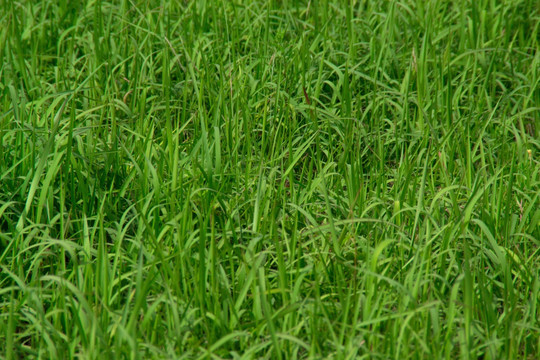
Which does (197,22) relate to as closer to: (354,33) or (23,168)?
(354,33)

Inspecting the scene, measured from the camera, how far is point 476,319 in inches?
87.9

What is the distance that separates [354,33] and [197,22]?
0.83m

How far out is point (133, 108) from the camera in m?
3.19

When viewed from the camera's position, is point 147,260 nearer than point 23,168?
Yes

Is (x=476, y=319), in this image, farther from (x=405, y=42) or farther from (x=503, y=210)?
(x=405, y=42)

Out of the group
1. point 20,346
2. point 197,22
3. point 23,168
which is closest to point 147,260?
point 20,346

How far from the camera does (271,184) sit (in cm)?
264

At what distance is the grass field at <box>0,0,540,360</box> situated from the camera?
210 cm

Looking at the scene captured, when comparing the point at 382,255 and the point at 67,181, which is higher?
the point at 67,181

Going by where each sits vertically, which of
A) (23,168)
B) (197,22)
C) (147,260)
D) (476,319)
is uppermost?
(197,22)

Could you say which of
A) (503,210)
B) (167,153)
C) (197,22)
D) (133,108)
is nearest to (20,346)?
(167,153)

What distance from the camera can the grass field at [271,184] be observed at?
2.10 meters

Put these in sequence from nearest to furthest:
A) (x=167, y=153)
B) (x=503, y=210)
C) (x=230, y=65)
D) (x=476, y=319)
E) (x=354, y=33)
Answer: (x=476, y=319), (x=503, y=210), (x=167, y=153), (x=230, y=65), (x=354, y=33)

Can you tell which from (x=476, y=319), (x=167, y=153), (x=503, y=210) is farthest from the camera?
(x=167, y=153)
